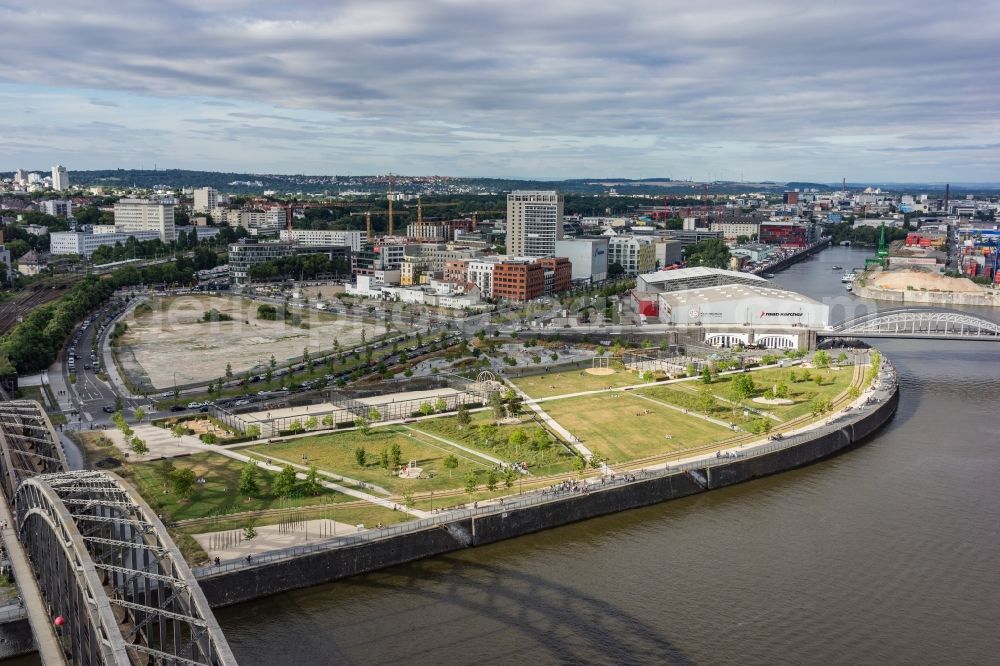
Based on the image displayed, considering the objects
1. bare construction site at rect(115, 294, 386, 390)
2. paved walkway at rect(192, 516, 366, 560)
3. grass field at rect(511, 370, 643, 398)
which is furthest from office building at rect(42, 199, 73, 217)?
paved walkway at rect(192, 516, 366, 560)

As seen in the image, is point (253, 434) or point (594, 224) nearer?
point (253, 434)

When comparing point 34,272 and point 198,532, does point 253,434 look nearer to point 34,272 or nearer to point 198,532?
point 198,532

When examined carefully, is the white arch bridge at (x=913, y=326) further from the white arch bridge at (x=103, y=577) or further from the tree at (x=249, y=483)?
the white arch bridge at (x=103, y=577)

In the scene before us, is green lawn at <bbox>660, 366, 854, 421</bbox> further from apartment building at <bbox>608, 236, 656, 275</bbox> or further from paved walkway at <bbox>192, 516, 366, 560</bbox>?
apartment building at <bbox>608, 236, 656, 275</bbox>

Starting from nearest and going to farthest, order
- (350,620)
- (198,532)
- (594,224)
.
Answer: (350,620) → (198,532) → (594,224)

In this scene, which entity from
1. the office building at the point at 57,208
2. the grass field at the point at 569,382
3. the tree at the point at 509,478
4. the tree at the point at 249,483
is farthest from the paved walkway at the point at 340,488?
the office building at the point at 57,208

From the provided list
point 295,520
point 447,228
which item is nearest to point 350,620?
point 295,520

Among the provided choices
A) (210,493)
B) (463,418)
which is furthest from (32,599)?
(463,418)
